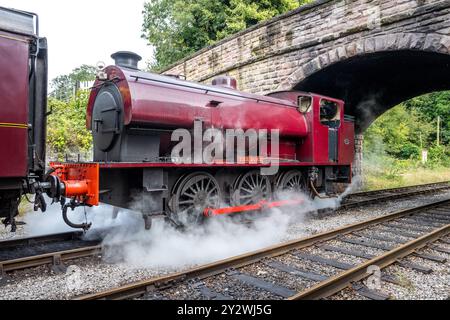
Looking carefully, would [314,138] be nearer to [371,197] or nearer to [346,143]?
[346,143]

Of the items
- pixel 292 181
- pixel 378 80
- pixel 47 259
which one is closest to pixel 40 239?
pixel 47 259

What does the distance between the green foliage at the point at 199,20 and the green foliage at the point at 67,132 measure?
9.47 m

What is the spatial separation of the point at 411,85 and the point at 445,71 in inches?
61.0

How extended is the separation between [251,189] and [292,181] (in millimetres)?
1378

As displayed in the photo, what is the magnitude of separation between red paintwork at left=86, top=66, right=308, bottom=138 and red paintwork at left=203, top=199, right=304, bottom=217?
1.42m

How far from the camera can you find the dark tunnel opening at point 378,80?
9.60 m

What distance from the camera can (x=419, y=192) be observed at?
1196 centimetres

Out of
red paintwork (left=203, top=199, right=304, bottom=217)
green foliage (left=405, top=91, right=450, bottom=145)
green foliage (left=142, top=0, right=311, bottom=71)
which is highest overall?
green foliage (left=142, top=0, right=311, bottom=71)

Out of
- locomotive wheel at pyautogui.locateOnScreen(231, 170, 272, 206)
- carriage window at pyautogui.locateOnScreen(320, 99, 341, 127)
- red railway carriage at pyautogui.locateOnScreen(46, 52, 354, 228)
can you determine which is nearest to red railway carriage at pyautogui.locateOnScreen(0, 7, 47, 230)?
red railway carriage at pyautogui.locateOnScreen(46, 52, 354, 228)

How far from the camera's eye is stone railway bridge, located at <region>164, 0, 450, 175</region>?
7.89m

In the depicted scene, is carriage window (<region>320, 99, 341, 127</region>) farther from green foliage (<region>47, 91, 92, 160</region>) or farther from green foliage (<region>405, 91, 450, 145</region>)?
green foliage (<region>405, 91, 450, 145</region>)

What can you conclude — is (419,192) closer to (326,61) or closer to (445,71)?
(445,71)

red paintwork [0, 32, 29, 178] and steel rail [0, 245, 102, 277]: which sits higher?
red paintwork [0, 32, 29, 178]

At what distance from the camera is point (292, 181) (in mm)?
7668
